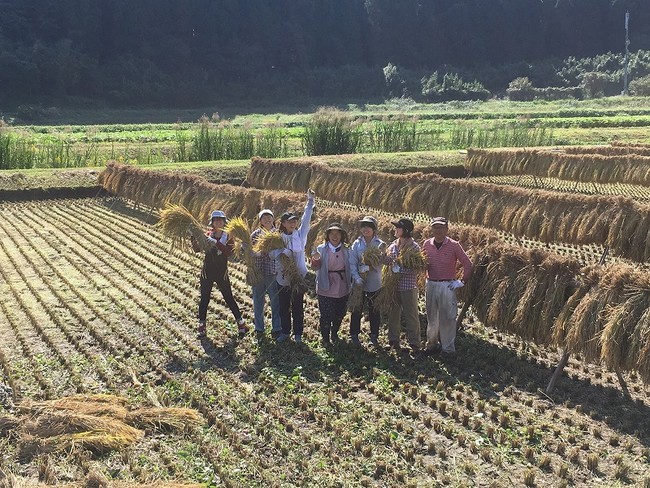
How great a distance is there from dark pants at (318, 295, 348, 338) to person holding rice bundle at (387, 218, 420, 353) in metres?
0.55

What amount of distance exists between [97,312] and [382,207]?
9.86 metres

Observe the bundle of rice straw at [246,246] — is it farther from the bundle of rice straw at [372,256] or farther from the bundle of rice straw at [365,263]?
the bundle of rice straw at [372,256]

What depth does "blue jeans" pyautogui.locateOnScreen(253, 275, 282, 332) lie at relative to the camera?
362 inches

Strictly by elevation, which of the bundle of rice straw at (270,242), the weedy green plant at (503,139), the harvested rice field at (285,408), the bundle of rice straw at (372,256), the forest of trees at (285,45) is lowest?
the harvested rice field at (285,408)

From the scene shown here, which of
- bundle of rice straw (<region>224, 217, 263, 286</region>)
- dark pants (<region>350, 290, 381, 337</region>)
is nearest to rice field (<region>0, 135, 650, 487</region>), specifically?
dark pants (<region>350, 290, 381, 337</region>)

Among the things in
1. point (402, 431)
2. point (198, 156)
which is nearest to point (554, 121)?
point (198, 156)

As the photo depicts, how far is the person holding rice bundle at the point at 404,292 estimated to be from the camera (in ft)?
28.2

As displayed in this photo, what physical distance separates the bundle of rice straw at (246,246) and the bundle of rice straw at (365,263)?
46.4 inches

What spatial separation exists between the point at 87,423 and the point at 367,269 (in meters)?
3.44

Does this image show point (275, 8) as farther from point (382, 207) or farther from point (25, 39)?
point (382, 207)

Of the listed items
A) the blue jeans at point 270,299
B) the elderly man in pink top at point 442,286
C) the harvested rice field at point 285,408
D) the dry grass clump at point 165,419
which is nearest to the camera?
the harvested rice field at point 285,408

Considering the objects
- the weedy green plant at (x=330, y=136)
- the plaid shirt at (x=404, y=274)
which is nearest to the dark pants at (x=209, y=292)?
the plaid shirt at (x=404, y=274)

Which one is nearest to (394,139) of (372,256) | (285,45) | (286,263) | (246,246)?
(246,246)

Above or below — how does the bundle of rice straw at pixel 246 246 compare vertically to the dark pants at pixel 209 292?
above
